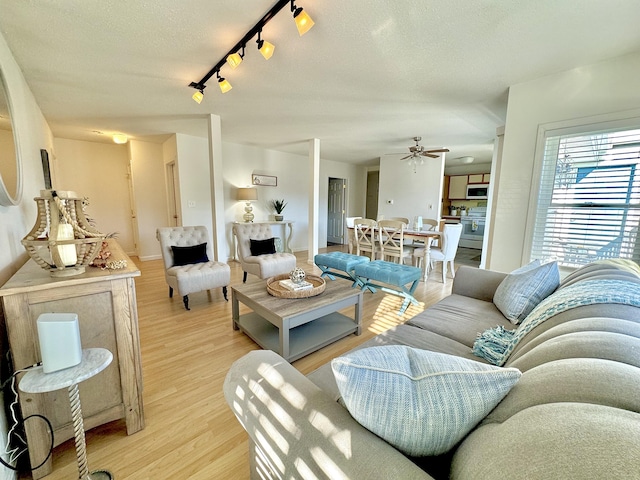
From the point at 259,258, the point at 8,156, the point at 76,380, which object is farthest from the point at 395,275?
the point at 8,156

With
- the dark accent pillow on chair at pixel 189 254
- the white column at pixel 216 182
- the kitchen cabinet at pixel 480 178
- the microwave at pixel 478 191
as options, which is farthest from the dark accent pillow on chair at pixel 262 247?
the kitchen cabinet at pixel 480 178

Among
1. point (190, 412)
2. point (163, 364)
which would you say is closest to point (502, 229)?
point (190, 412)

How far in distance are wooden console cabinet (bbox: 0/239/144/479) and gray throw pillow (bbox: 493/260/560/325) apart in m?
2.22

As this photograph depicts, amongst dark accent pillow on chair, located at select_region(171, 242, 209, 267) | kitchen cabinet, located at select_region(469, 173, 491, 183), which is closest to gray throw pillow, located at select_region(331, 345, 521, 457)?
dark accent pillow on chair, located at select_region(171, 242, 209, 267)

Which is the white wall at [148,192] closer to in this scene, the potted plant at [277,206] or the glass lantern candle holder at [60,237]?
the potted plant at [277,206]

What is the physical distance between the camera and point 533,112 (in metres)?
2.46

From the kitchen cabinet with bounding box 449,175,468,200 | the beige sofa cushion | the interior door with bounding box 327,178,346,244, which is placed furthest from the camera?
the interior door with bounding box 327,178,346,244

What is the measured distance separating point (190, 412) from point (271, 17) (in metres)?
2.47

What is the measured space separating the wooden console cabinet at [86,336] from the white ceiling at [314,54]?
167cm

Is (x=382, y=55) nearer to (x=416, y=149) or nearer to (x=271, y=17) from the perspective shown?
(x=271, y=17)

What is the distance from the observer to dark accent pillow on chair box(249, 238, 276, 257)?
372 cm

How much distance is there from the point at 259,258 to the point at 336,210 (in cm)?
462

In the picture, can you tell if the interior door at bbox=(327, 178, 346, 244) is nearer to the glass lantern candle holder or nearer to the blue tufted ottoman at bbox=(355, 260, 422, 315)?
the blue tufted ottoman at bbox=(355, 260, 422, 315)

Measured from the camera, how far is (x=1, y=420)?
1.04m
